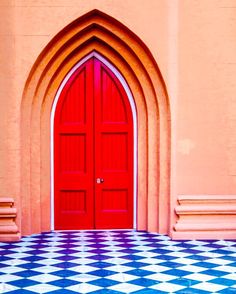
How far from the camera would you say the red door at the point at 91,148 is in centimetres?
1045

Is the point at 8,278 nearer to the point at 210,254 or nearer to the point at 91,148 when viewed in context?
the point at 210,254

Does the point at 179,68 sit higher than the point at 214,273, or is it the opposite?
the point at 179,68

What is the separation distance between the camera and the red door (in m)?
Result: 10.4

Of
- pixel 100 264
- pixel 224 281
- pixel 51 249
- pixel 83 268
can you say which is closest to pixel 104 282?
pixel 83 268

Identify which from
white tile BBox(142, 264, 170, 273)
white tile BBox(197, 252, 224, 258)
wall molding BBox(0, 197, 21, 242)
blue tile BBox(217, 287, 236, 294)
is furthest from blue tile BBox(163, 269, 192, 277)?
wall molding BBox(0, 197, 21, 242)

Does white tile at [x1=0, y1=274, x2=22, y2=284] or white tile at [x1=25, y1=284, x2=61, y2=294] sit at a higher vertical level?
white tile at [x1=0, y1=274, x2=22, y2=284]

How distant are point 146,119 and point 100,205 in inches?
64.8

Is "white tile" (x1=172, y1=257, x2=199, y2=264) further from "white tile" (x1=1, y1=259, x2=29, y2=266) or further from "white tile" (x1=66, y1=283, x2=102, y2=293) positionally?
"white tile" (x1=1, y1=259, x2=29, y2=266)

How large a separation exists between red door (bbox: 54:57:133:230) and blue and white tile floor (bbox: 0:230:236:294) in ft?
1.64

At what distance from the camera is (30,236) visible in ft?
32.7

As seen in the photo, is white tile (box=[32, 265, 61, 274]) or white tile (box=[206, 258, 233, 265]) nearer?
white tile (box=[32, 265, 61, 274])

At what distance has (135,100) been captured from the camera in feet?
34.3

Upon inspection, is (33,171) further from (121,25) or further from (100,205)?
(121,25)

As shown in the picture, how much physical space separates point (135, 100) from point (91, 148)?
1094 millimetres
